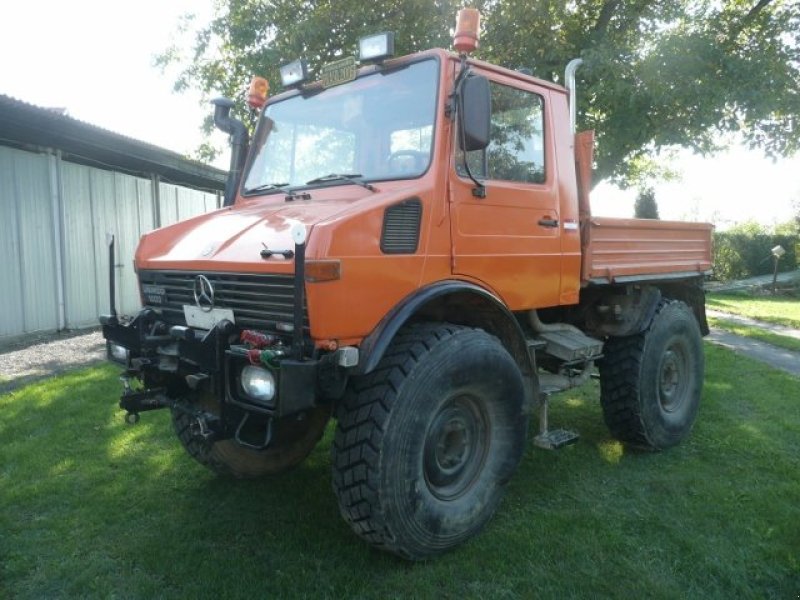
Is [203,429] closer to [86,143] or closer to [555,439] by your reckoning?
[555,439]

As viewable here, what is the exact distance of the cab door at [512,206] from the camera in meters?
3.31

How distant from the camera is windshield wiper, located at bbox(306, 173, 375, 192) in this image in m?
3.20

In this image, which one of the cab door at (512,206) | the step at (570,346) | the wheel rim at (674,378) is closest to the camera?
the cab door at (512,206)

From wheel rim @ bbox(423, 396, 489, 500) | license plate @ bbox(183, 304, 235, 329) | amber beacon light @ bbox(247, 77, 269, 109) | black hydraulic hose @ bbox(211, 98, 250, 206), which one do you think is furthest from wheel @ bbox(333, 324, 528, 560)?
amber beacon light @ bbox(247, 77, 269, 109)

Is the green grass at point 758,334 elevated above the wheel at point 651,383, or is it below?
below

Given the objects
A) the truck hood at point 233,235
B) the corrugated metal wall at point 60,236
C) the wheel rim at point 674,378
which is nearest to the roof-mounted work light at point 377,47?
the truck hood at point 233,235

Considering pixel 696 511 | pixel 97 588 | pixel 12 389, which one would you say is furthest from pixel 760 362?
pixel 12 389

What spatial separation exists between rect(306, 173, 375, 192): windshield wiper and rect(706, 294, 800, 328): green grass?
11.5m

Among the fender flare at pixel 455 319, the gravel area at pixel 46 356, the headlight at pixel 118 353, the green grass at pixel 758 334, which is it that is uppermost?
the fender flare at pixel 455 319

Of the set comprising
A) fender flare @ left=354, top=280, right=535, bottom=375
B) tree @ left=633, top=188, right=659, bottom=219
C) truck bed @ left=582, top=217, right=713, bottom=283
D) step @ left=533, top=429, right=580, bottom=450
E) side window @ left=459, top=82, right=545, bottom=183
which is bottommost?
step @ left=533, top=429, right=580, bottom=450

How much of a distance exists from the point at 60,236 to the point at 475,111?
28.5 feet

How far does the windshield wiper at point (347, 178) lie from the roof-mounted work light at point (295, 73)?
0.78 meters

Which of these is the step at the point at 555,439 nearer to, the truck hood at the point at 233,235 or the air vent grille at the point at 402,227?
the air vent grille at the point at 402,227

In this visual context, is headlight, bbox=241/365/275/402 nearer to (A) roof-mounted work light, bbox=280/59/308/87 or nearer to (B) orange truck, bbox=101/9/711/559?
(B) orange truck, bbox=101/9/711/559
